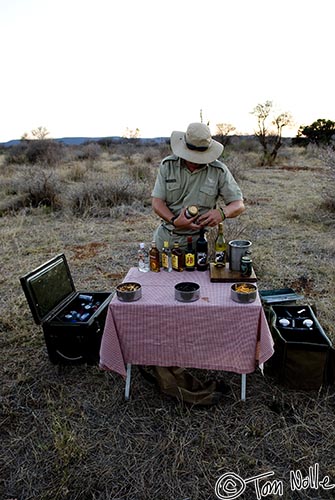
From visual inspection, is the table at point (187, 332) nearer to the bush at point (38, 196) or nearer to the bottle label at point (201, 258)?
the bottle label at point (201, 258)

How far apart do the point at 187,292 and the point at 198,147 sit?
1.25 m

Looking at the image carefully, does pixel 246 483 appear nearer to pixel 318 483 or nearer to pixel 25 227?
pixel 318 483

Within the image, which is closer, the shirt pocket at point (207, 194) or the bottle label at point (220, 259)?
the bottle label at point (220, 259)

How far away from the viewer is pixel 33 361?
3.08 m

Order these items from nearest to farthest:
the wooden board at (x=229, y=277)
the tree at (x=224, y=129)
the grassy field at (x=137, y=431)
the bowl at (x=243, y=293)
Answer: the grassy field at (x=137, y=431), the bowl at (x=243, y=293), the wooden board at (x=229, y=277), the tree at (x=224, y=129)

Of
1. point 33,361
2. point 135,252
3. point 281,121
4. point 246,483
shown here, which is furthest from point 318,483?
point 281,121

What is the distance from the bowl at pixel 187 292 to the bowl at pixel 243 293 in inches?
9.0

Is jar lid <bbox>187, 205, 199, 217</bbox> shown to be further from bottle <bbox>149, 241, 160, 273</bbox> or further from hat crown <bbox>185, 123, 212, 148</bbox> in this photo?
hat crown <bbox>185, 123, 212, 148</bbox>

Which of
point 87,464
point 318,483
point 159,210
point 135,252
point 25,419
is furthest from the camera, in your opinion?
point 135,252

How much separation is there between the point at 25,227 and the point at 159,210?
5333 mm

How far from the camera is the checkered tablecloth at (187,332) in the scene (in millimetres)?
2197

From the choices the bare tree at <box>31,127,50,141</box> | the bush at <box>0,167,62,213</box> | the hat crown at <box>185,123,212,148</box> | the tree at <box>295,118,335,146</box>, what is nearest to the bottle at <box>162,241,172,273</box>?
the hat crown at <box>185,123,212,148</box>

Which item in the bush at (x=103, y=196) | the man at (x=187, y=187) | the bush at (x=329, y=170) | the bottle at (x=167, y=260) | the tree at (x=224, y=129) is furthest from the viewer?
A: the tree at (x=224, y=129)

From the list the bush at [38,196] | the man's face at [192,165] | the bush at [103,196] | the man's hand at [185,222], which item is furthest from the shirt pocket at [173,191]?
the bush at [38,196]
